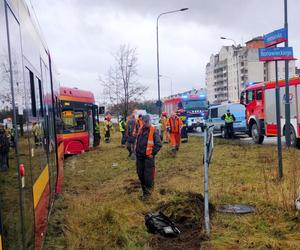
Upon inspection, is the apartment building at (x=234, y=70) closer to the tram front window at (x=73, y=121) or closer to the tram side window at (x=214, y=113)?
the tram side window at (x=214, y=113)

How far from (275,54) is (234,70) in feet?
397

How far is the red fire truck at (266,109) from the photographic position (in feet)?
60.0

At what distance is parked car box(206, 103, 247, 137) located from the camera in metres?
28.9

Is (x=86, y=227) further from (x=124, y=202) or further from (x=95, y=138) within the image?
(x=95, y=138)

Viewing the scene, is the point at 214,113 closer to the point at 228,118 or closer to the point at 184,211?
the point at 228,118

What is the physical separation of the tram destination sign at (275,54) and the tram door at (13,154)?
6.31 metres

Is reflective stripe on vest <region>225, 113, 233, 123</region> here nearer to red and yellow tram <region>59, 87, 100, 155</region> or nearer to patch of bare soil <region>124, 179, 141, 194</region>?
red and yellow tram <region>59, 87, 100, 155</region>

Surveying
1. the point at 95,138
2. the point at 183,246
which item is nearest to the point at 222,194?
→ the point at 183,246

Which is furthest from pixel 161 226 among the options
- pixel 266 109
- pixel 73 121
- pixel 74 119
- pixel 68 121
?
pixel 266 109

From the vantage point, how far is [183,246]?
6.14 metres

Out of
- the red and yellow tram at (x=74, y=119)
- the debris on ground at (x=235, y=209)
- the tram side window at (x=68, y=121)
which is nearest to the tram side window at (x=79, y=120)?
the red and yellow tram at (x=74, y=119)

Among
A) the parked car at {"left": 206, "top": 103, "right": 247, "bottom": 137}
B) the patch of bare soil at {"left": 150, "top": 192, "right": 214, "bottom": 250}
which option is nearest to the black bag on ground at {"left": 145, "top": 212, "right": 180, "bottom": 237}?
the patch of bare soil at {"left": 150, "top": 192, "right": 214, "bottom": 250}

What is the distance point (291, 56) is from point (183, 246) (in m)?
5.09

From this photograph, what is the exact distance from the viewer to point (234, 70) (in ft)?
419
